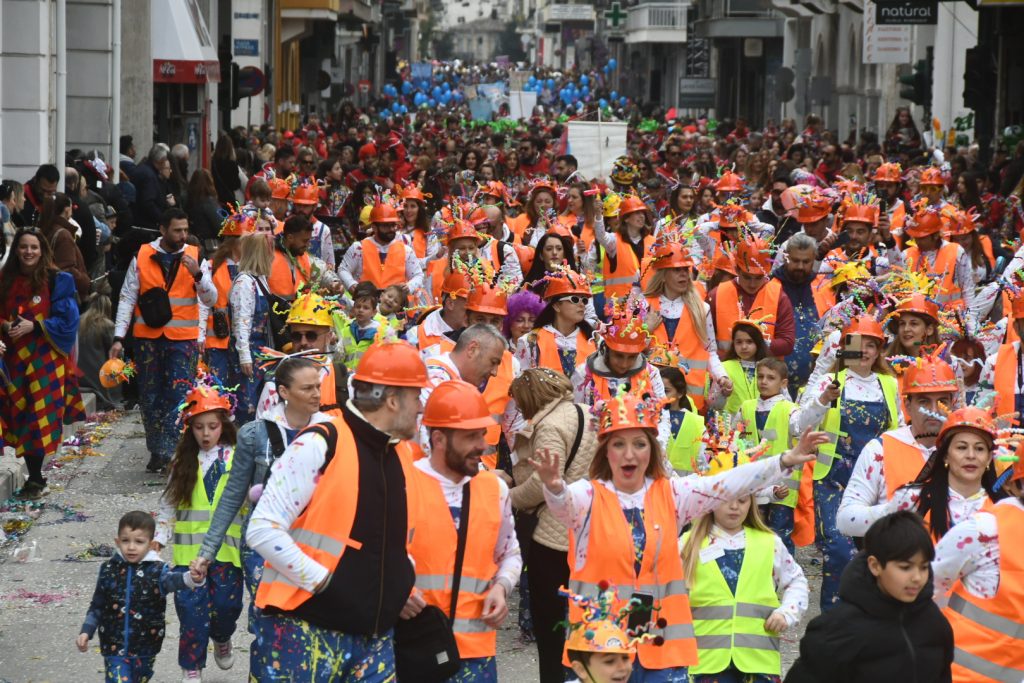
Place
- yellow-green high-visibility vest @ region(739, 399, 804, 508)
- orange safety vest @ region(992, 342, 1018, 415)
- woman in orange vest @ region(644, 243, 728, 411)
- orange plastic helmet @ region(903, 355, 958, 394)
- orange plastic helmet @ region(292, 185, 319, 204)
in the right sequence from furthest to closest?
orange plastic helmet @ region(292, 185, 319, 204), woman in orange vest @ region(644, 243, 728, 411), yellow-green high-visibility vest @ region(739, 399, 804, 508), orange safety vest @ region(992, 342, 1018, 415), orange plastic helmet @ region(903, 355, 958, 394)

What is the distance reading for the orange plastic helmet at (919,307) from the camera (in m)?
9.78

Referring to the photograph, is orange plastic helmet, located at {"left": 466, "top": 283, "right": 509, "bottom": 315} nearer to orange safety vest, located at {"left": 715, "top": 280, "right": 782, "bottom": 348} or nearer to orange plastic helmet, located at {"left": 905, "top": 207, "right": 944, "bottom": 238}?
orange safety vest, located at {"left": 715, "top": 280, "right": 782, "bottom": 348}

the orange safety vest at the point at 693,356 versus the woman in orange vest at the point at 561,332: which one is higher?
the woman in orange vest at the point at 561,332

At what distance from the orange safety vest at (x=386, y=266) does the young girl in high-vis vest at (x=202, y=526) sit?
5428 millimetres

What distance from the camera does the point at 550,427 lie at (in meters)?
7.89

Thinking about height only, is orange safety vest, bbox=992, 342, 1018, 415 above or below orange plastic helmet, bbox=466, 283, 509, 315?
below

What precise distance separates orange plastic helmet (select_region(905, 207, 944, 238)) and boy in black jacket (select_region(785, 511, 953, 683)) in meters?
8.15

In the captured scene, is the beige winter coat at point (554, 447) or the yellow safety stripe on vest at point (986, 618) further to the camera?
the beige winter coat at point (554, 447)

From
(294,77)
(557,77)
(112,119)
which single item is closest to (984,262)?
(112,119)

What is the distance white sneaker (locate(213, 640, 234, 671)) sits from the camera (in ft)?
28.0

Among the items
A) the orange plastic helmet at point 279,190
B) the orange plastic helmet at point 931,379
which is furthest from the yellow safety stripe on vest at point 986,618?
the orange plastic helmet at point 279,190

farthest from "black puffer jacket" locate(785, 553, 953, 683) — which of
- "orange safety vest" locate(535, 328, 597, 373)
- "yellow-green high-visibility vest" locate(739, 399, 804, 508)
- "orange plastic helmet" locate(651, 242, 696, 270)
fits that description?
"orange plastic helmet" locate(651, 242, 696, 270)

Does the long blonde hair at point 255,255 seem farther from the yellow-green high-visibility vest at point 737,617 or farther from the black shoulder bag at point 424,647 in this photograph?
the black shoulder bag at point 424,647

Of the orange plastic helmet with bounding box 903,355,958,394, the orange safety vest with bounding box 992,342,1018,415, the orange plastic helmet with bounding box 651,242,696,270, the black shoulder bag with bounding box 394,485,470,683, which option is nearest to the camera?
the black shoulder bag with bounding box 394,485,470,683
